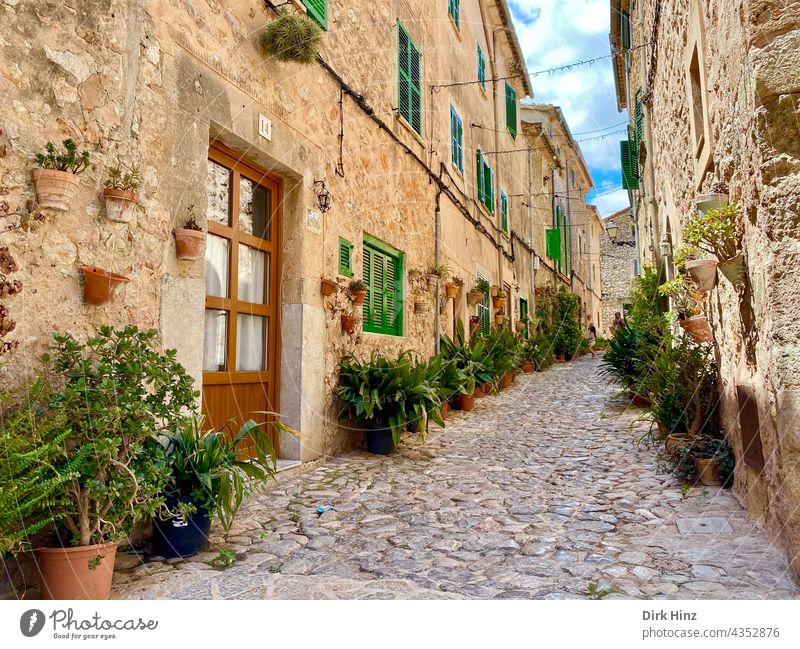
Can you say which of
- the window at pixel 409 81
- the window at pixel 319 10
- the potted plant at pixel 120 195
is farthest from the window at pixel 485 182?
the potted plant at pixel 120 195

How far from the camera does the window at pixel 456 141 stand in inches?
378

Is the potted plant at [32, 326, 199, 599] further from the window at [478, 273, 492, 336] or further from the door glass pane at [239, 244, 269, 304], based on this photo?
the window at [478, 273, 492, 336]

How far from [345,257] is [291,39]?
6.70ft

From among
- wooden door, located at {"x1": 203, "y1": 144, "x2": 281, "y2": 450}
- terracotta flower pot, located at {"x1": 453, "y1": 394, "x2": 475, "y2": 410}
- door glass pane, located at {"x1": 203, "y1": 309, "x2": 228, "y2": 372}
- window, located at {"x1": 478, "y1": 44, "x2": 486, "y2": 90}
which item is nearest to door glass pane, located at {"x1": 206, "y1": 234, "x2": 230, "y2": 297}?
wooden door, located at {"x1": 203, "y1": 144, "x2": 281, "y2": 450}

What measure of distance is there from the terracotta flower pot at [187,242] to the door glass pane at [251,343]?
1.01 meters

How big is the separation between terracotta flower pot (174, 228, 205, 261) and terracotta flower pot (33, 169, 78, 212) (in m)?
0.82

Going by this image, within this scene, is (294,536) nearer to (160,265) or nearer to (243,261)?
(160,265)

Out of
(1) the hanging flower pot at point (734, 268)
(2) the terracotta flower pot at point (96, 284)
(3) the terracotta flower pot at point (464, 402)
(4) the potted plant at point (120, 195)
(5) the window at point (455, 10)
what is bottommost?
(3) the terracotta flower pot at point (464, 402)

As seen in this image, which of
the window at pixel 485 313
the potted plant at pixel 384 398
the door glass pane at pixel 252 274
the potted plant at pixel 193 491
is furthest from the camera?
the window at pixel 485 313

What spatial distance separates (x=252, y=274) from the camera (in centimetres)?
466

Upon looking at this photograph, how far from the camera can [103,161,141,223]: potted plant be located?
115 inches

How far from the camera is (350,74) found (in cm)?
594

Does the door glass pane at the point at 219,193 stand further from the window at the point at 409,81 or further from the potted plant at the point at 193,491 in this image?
the window at the point at 409,81

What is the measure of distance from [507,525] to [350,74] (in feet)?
15.5
